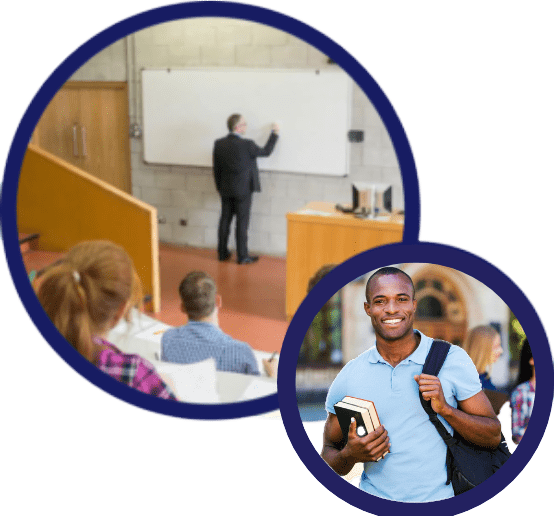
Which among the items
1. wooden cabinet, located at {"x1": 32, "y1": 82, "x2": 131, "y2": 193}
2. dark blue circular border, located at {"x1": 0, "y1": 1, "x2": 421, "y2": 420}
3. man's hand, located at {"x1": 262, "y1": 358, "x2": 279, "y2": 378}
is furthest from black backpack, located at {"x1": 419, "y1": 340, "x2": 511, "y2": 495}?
wooden cabinet, located at {"x1": 32, "y1": 82, "x2": 131, "y2": 193}

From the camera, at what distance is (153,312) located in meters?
3.35

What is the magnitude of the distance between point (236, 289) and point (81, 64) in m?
1.13

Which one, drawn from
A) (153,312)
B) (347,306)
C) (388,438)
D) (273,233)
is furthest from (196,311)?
(388,438)

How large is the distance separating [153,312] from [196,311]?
0.21 metres

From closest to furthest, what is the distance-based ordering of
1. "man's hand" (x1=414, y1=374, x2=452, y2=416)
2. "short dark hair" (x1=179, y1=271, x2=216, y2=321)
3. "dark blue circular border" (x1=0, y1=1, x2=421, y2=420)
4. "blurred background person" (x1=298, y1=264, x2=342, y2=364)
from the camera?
"man's hand" (x1=414, y1=374, x2=452, y2=416)
"blurred background person" (x1=298, y1=264, x2=342, y2=364)
"dark blue circular border" (x1=0, y1=1, x2=421, y2=420)
"short dark hair" (x1=179, y1=271, x2=216, y2=321)

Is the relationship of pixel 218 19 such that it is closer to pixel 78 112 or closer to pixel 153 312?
pixel 78 112

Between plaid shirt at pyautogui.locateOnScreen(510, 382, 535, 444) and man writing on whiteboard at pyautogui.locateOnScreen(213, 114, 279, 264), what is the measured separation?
128cm

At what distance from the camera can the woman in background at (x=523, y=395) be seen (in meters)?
2.66

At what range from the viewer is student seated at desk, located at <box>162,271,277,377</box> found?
3258mm

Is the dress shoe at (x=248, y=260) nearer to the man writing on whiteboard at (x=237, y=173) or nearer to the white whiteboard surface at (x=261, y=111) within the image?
the man writing on whiteboard at (x=237, y=173)

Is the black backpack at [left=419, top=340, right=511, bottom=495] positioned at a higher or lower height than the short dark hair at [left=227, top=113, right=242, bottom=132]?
lower

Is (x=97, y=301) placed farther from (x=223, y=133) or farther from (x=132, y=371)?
(x=223, y=133)

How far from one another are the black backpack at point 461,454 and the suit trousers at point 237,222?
3.38ft

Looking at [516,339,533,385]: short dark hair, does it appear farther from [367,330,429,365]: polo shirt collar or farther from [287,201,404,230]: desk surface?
[287,201,404,230]: desk surface
